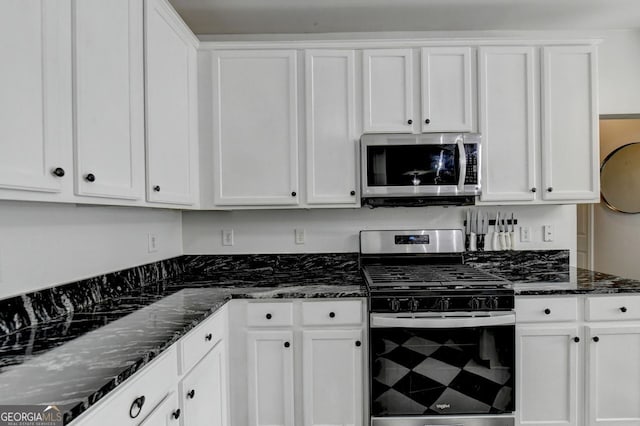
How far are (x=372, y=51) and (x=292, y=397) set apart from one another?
210 centimetres

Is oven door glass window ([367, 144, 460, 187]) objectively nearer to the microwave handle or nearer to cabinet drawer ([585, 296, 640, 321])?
the microwave handle

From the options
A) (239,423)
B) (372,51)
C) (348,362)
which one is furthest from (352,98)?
(239,423)

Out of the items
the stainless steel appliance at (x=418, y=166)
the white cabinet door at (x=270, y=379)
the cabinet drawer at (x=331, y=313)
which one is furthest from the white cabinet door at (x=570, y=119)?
the white cabinet door at (x=270, y=379)

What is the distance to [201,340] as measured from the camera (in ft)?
5.40

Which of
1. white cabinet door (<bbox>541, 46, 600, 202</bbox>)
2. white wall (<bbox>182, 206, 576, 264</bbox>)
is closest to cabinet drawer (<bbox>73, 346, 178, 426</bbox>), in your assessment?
white wall (<bbox>182, 206, 576, 264</bbox>)

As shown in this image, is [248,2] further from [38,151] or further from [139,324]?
[139,324]

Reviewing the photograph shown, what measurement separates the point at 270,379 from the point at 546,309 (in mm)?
1548

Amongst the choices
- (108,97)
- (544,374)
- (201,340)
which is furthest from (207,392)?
(544,374)

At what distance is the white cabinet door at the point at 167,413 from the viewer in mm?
1196

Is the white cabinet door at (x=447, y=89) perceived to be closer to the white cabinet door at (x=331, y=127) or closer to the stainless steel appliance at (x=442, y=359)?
the white cabinet door at (x=331, y=127)

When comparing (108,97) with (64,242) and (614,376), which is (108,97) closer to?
(64,242)

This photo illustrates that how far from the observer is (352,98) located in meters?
2.47

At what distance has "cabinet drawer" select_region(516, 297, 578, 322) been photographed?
2129 mm

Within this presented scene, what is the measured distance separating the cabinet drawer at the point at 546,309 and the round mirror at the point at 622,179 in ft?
7.70
